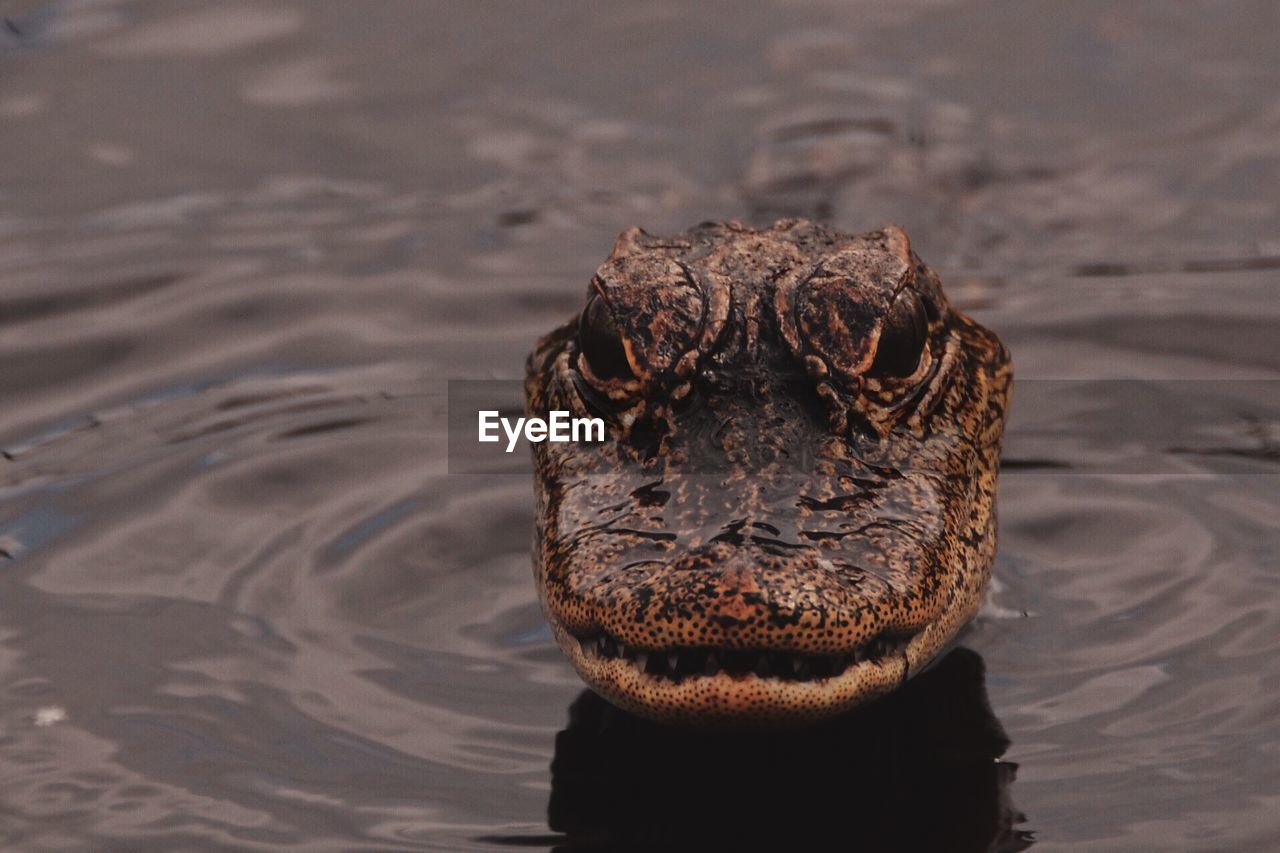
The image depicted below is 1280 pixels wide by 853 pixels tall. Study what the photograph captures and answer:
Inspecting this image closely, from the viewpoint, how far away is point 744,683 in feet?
12.4

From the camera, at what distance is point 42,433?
257 inches

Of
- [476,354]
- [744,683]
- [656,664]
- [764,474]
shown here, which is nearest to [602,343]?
[764,474]

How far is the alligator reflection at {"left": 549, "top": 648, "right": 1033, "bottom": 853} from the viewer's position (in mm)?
4172

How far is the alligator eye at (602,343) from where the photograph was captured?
4656mm

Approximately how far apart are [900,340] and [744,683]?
4.17 feet

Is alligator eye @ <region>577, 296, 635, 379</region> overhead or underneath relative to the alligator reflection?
overhead

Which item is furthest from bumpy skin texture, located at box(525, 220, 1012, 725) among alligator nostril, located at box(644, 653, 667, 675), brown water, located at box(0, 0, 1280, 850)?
brown water, located at box(0, 0, 1280, 850)

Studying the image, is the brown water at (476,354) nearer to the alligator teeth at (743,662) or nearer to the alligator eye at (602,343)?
the alligator teeth at (743,662)

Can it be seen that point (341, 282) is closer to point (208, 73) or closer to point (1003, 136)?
point (208, 73)

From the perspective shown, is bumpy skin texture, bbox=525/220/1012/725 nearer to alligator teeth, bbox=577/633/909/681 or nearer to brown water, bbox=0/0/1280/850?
alligator teeth, bbox=577/633/909/681

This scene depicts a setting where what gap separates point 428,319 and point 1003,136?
3.67 meters

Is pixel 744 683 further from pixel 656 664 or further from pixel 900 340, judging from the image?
pixel 900 340

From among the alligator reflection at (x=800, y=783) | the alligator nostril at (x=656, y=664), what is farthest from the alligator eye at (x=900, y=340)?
the alligator nostril at (x=656, y=664)

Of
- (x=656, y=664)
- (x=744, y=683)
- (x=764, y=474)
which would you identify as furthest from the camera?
(x=764, y=474)
